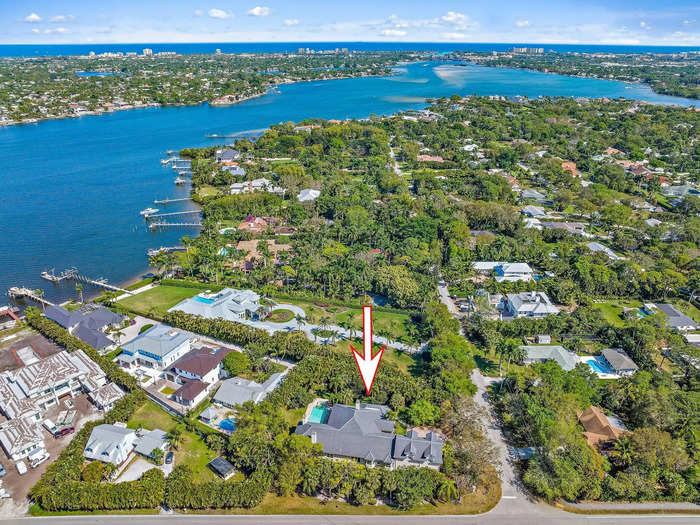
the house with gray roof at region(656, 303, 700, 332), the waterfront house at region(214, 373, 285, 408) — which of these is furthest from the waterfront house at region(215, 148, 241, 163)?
the house with gray roof at region(656, 303, 700, 332)

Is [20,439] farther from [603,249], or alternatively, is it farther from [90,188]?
[90,188]

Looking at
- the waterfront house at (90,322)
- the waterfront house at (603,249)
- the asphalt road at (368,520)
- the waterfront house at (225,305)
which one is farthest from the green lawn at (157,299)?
the waterfront house at (603,249)

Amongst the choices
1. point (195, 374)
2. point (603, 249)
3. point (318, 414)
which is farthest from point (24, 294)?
point (603, 249)

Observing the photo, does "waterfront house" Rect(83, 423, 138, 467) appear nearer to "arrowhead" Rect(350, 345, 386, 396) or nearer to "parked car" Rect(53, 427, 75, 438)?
"parked car" Rect(53, 427, 75, 438)

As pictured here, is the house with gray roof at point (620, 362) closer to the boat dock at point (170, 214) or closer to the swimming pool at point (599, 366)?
the swimming pool at point (599, 366)

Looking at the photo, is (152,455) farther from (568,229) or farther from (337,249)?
(568,229)
